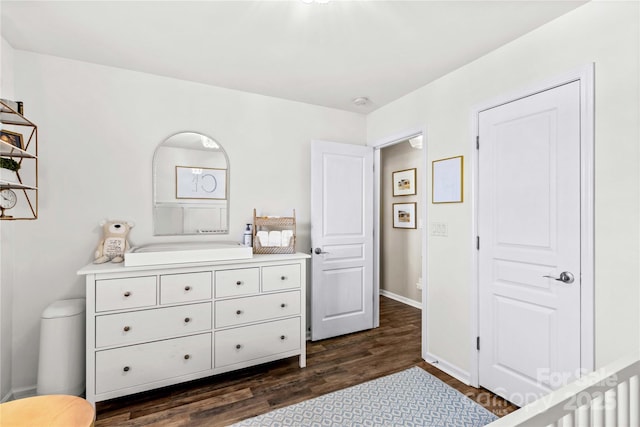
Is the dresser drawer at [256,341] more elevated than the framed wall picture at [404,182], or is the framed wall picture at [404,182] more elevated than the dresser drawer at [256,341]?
the framed wall picture at [404,182]

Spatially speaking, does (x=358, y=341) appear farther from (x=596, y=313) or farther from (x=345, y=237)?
(x=596, y=313)

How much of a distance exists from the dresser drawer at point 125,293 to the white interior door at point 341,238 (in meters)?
1.52

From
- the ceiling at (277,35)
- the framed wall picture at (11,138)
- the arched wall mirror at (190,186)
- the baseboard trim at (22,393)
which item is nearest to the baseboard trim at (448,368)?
the arched wall mirror at (190,186)

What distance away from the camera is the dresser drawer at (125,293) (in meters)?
1.99

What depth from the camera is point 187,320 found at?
87.4 inches

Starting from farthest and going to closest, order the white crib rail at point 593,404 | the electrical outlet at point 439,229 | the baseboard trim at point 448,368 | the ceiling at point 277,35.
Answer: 1. the electrical outlet at point 439,229
2. the baseboard trim at point 448,368
3. the ceiling at point 277,35
4. the white crib rail at point 593,404

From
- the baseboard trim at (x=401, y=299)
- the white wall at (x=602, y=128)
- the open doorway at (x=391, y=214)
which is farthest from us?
the baseboard trim at (x=401, y=299)

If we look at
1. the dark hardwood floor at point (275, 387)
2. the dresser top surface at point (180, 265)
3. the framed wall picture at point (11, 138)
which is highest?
the framed wall picture at point (11, 138)

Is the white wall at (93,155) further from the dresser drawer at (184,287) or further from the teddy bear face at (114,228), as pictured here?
the dresser drawer at (184,287)

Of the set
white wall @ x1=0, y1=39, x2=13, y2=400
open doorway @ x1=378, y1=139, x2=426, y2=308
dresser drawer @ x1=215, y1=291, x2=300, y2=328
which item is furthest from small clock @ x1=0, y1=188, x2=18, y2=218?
open doorway @ x1=378, y1=139, x2=426, y2=308

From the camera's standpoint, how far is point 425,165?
2.78m

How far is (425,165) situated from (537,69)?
1050 mm

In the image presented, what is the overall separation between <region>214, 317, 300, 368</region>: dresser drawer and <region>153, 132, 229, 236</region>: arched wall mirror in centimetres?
94

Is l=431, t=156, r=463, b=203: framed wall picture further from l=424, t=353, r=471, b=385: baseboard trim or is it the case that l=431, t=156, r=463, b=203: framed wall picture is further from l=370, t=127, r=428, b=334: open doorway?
l=424, t=353, r=471, b=385: baseboard trim
